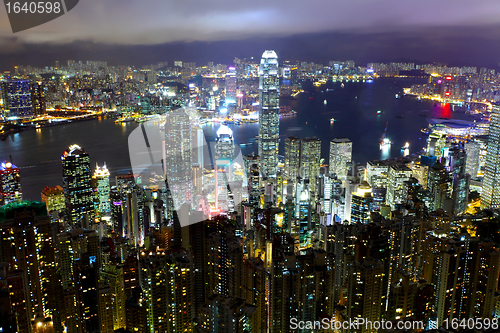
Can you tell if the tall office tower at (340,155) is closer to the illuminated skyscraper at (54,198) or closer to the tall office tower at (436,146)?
the tall office tower at (436,146)

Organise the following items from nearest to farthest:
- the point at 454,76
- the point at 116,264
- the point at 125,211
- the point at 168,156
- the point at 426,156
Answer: the point at 116,264 < the point at 125,211 < the point at 168,156 < the point at 426,156 < the point at 454,76

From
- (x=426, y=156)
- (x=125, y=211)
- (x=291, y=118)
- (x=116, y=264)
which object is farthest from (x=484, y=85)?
(x=116, y=264)

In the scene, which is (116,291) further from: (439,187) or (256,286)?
(439,187)

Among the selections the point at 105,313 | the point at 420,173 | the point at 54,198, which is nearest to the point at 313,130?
the point at 420,173

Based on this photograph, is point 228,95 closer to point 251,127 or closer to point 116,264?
point 251,127

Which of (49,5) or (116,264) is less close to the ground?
(49,5)

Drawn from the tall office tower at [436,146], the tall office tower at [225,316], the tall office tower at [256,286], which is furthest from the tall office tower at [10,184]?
the tall office tower at [436,146]
